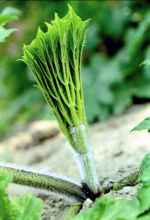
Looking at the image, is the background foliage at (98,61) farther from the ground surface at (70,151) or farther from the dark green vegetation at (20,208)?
the dark green vegetation at (20,208)

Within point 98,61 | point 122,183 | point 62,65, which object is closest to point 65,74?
point 62,65

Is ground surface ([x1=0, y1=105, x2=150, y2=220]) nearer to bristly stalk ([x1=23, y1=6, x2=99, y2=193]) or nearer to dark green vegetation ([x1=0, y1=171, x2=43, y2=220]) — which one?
bristly stalk ([x1=23, y1=6, x2=99, y2=193])

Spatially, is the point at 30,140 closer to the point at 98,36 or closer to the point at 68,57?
the point at 98,36

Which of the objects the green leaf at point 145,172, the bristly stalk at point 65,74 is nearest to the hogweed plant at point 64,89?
the bristly stalk at point 65,74

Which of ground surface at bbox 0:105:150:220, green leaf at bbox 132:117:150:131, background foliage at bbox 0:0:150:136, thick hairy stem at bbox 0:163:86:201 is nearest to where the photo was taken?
green leaf at bbox 132:117:150:131

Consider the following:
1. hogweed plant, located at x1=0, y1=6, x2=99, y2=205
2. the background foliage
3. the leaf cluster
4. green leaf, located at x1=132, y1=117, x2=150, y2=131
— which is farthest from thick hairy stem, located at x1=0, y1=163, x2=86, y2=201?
the background foliage

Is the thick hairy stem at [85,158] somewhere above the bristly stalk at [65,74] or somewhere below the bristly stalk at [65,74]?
below
